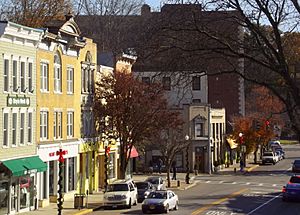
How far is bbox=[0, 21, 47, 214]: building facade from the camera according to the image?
41.5 metres

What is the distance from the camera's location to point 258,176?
255ft

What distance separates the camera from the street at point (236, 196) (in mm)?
44438

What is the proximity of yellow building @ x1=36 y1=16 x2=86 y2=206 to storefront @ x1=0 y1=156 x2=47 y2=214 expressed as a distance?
1335 millimetres

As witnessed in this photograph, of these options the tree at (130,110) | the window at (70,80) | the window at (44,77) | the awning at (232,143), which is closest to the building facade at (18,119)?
the window at (44,77)

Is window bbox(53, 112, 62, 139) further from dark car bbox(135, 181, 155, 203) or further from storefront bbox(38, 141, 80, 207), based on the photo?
dark car bbox(135, 181, 155, 203)

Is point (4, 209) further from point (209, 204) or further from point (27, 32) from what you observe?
point (209, 204)

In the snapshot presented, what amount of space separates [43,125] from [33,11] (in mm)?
22821

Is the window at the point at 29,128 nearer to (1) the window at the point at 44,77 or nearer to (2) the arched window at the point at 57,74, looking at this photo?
(1) the window at the point at 44,77

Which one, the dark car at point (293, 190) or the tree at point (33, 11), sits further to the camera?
the tree at point (33, 11)

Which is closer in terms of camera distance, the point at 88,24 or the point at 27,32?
the point at 27,32

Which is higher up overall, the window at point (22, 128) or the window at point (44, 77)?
the window at point (44, 77)

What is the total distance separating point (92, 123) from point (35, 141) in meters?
12.8

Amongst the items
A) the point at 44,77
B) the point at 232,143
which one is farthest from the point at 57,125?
the point at 232,143

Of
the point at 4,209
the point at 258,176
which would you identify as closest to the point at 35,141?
the point at 4,209
